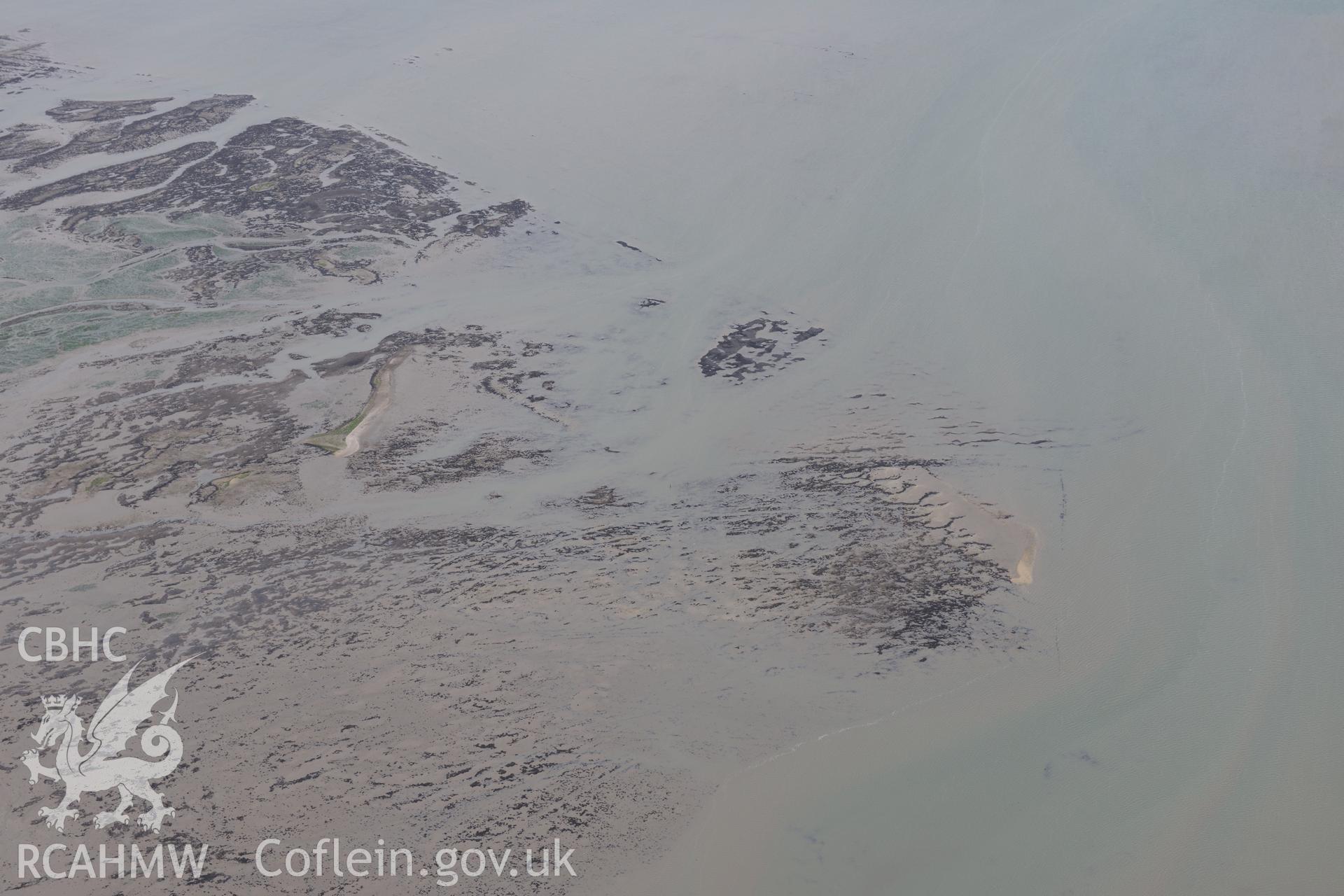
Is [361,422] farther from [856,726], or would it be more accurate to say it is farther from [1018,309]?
[1018,309]

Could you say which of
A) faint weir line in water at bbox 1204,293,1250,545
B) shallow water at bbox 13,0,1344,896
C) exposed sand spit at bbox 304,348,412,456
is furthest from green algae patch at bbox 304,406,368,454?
faint weir line in water at bbox 1204,293,1250,545

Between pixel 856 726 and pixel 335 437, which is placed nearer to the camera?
pixel 856 726

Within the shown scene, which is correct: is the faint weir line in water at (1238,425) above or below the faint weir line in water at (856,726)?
above

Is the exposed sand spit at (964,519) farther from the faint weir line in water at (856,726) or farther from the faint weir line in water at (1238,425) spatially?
the faint weir line in water at (1238,425)

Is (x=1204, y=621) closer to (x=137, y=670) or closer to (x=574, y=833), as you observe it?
(x=574, y=833)

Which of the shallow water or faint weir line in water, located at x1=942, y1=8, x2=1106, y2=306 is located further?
faint weir line in water, located at x1=942, y1=8, x2=1106, y2=306

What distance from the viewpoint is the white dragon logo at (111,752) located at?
2.58m

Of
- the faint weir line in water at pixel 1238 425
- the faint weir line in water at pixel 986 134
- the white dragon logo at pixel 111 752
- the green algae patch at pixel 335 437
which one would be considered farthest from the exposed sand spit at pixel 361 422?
the faint weir line in water at pixel 1238 425

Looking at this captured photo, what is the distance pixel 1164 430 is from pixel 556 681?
2538 mm

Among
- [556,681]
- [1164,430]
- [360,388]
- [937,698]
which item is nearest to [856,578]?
[937,698]

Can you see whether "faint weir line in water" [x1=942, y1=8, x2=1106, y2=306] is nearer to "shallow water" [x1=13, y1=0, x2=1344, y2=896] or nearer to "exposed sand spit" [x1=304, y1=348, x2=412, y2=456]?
"shallow water" [x1=13, y1=0, x2=1344, y2=896]

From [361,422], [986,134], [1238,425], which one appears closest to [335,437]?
[361,422]

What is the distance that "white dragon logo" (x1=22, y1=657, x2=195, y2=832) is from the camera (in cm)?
258

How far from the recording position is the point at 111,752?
8.85ft
